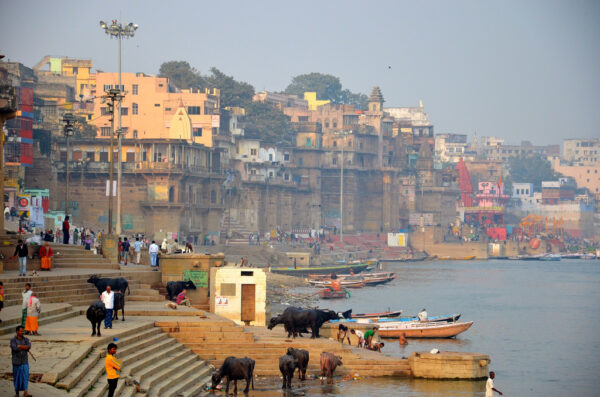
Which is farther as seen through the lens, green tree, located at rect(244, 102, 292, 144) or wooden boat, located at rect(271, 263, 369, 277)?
→ green tree, located at rect(244, 102, 292, 144)

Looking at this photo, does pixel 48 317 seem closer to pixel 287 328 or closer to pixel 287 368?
pixel 287 368

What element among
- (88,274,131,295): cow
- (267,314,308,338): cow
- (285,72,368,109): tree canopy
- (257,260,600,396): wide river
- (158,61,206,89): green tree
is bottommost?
(257,260,600,396): wide river

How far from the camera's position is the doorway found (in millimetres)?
29000

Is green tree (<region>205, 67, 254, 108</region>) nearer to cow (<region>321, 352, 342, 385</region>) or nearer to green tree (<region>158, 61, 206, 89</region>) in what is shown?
green tree (<region>158, 61, 206, 89</region>)

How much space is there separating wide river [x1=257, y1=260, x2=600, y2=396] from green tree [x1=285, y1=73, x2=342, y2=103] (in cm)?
6274

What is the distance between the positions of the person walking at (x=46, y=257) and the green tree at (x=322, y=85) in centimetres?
14556

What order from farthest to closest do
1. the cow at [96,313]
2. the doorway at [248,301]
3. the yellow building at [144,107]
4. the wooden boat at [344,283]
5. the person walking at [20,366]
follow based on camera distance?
1. the yellow building at [144,107]
2. the wooden boat at [344,283]
3. the doorway at [248,301]
4. the cow at [96,313]
5. the person walking at [20,366]

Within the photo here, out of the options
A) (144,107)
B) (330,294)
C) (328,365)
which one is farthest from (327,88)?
(328,365)

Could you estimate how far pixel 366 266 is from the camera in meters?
84.9

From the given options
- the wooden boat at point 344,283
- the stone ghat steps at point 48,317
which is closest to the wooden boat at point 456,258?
the wooden boat at point 344,283

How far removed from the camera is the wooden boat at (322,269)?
74.9 m

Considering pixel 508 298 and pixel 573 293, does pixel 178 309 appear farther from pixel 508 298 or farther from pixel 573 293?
pixel 573 293

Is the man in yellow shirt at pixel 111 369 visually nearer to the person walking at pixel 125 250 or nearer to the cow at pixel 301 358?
the cow at pixel 301 358

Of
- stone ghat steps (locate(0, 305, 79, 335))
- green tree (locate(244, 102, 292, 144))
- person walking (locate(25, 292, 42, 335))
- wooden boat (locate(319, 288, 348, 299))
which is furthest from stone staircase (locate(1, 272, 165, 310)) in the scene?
green tree (locate(244, 102, 292, 144))
